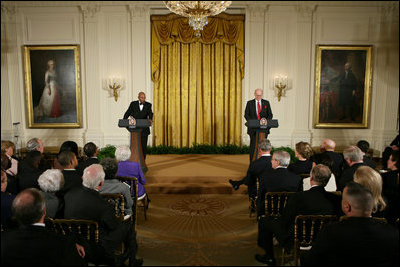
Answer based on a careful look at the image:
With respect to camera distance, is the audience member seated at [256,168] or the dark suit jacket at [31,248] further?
the audience member seated at [256,168]

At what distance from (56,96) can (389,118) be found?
9.81 metres

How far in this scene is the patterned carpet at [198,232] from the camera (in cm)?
381

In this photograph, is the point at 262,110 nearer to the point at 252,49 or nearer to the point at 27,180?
the point at 252,49

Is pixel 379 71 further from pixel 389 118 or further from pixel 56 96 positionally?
pixel 56 96

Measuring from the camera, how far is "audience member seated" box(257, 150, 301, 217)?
154 inches

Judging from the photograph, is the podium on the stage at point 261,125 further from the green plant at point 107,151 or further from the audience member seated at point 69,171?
the green plant at point 107,151

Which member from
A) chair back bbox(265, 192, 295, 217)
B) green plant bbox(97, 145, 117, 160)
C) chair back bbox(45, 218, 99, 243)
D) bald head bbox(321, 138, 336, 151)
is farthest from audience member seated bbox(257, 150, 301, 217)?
green plant bbox(97, 145, 117, 160)

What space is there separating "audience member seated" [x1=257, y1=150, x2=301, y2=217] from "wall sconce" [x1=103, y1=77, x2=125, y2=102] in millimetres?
6615

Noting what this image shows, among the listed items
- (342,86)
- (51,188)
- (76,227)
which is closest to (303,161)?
(76,227)

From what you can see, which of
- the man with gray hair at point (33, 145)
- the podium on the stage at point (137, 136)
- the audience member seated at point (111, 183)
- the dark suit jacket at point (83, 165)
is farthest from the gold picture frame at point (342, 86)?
the man with gray hair at point (33, 145)

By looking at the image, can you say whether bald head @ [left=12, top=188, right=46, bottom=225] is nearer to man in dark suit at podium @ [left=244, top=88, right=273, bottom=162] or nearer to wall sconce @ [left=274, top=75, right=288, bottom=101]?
man in dark suit at podium @ [left=244, top=88, right=273, bottom=162]

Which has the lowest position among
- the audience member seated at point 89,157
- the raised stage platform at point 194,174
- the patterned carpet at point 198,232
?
the patterned carpet at point 198,232

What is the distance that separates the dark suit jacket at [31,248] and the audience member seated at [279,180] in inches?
97.4

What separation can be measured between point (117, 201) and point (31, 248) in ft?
5.65
